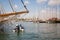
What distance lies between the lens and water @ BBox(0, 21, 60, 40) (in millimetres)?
2586

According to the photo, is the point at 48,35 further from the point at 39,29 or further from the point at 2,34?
the point at 2,34

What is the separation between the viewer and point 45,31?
2605 millimetres

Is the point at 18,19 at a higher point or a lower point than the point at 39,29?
higher

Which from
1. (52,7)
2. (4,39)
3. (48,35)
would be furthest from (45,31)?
(4,39)

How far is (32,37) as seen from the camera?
2594 mm

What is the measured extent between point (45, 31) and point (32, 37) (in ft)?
0.79

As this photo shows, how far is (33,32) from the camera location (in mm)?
2625

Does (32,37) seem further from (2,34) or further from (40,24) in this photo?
(2,34)

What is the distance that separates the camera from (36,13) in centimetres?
263

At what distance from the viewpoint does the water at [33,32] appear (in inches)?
102

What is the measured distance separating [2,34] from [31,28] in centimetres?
51

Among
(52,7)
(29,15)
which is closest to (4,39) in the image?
(29,15)

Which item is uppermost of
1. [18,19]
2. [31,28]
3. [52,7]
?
[52,7]

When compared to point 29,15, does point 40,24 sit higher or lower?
lower
